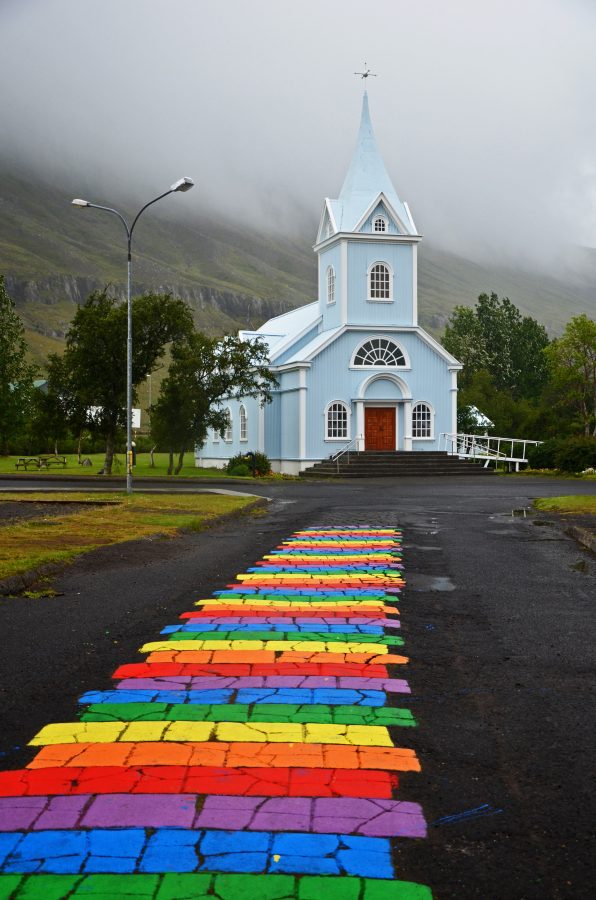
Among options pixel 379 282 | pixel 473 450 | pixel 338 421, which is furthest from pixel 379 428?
pixel 379 282

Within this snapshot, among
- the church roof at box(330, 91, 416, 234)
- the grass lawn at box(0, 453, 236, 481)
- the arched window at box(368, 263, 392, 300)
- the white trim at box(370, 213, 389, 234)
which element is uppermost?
the church roof at box(330, 91, 416, 234)

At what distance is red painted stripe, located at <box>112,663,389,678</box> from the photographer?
6344mm

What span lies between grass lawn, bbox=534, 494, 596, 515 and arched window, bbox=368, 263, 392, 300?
81.0ft

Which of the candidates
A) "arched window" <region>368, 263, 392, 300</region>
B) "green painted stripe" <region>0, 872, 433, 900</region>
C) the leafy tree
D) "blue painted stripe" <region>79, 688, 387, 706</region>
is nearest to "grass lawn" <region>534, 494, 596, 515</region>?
"blue painted stripe" <region>79, 688, 387, 706</region>

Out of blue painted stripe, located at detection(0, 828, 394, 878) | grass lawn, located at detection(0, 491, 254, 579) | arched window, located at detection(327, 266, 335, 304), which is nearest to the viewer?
blue painted stripe, located at detection(0, 828, 394, 878)

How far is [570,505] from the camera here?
70.3 feet

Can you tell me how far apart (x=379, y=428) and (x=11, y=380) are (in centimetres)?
1800

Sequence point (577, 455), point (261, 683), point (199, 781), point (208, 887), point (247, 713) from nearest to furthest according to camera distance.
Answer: point (208, 887)
point (199, 781)
point (247, 713)
point (261, 683)
point (577, 455)

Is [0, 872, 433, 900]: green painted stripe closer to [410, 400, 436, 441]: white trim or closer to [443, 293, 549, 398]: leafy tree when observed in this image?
[410, 400, 436, 441]: white trim

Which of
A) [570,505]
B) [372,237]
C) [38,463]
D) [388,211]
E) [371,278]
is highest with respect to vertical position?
[388,211]

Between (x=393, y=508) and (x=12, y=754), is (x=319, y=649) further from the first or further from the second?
(x=393, y=508)

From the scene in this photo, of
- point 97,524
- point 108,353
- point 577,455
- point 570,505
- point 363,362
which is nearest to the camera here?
point 97,524

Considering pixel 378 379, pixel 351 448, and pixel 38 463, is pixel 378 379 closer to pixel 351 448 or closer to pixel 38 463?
pixel 351 448

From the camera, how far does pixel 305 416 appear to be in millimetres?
44094
